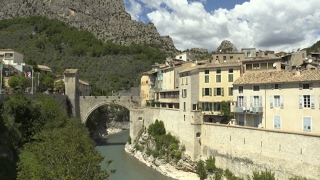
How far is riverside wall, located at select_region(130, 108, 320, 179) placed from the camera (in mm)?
20375

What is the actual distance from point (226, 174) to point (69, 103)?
A: 34.1 meters

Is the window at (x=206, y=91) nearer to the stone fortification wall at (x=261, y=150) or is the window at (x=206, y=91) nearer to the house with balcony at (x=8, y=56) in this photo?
the stone fortification wall at (x=261, y=150)

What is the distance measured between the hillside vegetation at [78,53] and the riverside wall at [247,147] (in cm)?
5309

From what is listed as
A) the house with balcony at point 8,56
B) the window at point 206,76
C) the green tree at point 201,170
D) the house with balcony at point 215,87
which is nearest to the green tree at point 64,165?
the green tree at point 201,170

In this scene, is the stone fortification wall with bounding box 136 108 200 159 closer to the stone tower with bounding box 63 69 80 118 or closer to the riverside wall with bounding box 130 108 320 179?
the riverside wall with bounding box 130 108 320 179

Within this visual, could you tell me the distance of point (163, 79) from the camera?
165 feet

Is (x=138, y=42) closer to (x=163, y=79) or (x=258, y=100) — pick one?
(x=163, y=79)

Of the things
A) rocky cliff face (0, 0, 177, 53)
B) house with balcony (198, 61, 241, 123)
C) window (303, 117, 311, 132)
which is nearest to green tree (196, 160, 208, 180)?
house with balcony (198, 61, 241, 123)

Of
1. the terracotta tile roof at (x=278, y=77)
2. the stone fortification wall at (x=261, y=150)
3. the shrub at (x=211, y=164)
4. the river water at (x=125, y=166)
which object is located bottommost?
the river water at (x=125, y=166)

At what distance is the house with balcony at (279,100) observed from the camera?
952 inches

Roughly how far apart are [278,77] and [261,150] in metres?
7.51

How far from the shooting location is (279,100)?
26484mm

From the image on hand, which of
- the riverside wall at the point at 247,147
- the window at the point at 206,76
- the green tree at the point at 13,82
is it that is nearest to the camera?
the riverside wall at the point at 247,147

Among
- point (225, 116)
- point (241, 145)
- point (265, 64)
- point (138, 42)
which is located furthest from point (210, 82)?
point (138, 42)
